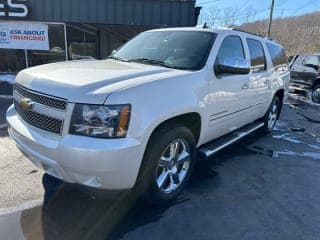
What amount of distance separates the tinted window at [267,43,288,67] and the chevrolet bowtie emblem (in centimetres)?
454

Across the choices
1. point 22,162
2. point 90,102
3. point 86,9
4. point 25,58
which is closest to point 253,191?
point 90,102

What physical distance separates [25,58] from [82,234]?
1168 centimetres

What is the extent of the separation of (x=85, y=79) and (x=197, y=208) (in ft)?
6.14

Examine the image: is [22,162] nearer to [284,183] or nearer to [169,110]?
[169,110]

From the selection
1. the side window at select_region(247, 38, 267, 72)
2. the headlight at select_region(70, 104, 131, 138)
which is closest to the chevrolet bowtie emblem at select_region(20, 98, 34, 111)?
the headlight at select_region(70, 104, 131, 138)

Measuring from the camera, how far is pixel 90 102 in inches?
105

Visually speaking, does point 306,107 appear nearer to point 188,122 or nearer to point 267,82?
point 267,82

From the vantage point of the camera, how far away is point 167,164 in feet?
11.7

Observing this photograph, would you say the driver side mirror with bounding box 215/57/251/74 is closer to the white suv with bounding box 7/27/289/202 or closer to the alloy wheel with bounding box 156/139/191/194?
the white suv with bounding box 7/27/289/202

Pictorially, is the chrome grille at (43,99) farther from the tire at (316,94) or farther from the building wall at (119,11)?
the tire at (316,94)

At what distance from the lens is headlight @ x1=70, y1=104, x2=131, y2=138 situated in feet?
8.82

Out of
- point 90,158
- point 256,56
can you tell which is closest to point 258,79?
point 256,56

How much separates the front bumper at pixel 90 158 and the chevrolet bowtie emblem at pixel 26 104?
0.82 feet

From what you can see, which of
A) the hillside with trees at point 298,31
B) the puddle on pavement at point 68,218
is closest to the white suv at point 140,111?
the puddle on pavement at point 68,218
